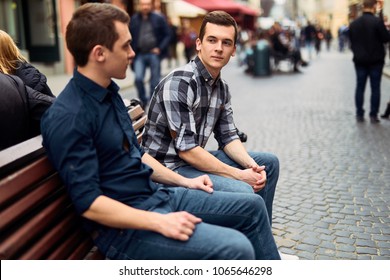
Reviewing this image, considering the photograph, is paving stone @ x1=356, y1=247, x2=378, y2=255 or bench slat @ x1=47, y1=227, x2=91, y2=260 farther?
paving stone @ x1=356, y1=247, x2=378, y2=255

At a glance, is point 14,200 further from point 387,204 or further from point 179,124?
point 387,204

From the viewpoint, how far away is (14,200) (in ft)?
6.67

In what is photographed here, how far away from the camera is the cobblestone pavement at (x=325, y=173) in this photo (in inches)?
149

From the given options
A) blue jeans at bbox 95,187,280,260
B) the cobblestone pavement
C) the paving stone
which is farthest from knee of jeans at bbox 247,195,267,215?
the paving stone

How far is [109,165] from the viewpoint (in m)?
2.27

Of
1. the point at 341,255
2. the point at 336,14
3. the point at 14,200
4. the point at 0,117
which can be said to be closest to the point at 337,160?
the point at 341,255

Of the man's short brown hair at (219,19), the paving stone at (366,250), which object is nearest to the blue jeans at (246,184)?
the paving stone at (366,250)

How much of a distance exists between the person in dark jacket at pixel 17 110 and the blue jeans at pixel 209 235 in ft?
3.14

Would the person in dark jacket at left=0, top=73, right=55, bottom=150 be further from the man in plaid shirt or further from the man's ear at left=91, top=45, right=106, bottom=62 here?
the man's ear at left=91, top=45, right=106, bottom=62

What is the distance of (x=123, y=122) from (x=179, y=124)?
0.70 meters

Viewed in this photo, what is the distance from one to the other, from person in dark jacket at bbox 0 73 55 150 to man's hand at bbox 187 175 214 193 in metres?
0.99

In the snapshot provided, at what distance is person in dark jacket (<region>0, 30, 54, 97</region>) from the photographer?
336cm

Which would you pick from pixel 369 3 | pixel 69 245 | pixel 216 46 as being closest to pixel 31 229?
pixel 69 245

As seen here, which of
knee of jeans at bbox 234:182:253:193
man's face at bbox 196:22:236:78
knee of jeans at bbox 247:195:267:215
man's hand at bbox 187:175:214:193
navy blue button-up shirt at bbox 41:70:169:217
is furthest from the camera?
man's face at bbox 196:22:236:78
